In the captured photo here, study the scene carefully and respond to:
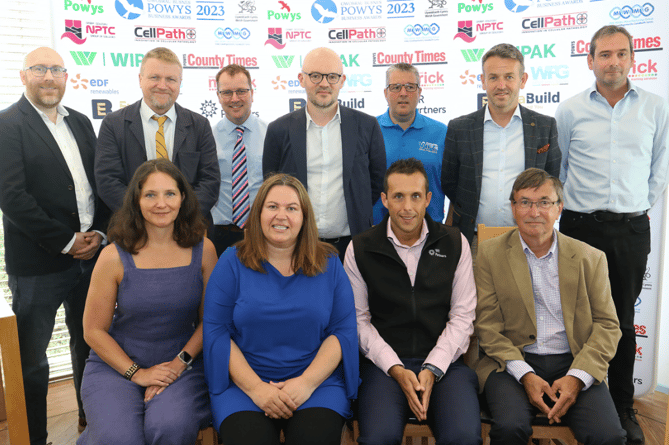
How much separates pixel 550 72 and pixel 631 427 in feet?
8.69

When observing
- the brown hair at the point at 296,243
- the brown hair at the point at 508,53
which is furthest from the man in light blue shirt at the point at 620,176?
the brown hair at the point at 296,243

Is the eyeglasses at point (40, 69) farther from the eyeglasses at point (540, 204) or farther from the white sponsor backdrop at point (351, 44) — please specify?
the eyeglasses at point (540, 204)

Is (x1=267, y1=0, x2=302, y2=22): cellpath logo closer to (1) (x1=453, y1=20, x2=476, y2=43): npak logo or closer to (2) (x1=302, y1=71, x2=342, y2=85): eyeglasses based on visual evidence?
(1) (x1=453, y1=20, x2=476, y2=43): npak logo

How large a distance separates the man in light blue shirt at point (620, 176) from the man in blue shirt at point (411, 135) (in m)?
0.86

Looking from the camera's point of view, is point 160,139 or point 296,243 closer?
point 296,243

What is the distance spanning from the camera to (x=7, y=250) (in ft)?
8.98

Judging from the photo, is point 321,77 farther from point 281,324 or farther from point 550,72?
point 550,72

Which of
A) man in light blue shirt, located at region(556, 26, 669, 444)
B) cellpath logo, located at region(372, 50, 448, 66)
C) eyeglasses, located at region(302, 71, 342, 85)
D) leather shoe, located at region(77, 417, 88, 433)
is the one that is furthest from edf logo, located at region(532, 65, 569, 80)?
leather shoe, located at region(77, 417, 88, 433)

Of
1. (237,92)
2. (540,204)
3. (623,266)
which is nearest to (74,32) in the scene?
(237,92)

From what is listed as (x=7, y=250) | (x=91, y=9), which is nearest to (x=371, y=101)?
(x=91, y=9)

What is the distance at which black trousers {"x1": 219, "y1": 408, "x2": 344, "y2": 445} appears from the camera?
182 cm

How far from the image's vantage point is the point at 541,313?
228 cm

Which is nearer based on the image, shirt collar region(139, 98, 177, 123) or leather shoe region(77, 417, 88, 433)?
shirt collar region(139, 98, 177, 123)

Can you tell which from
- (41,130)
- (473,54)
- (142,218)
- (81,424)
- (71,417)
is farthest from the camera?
(473,54)
